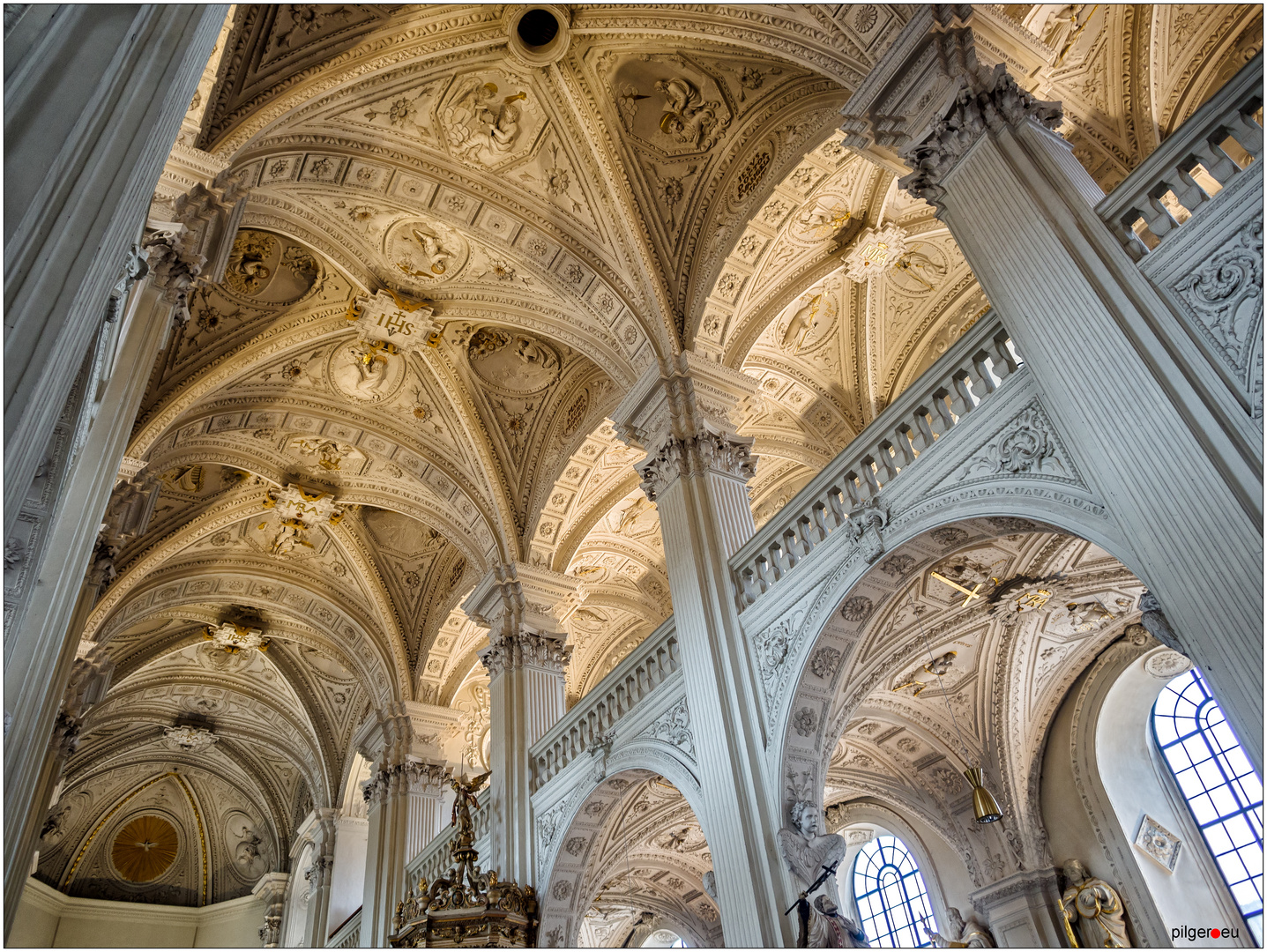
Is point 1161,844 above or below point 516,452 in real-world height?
below

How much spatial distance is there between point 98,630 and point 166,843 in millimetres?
12985

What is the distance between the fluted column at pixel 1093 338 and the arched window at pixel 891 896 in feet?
31.3

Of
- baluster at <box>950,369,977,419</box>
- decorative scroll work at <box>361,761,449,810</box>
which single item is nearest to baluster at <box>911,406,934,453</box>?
baluster at <box>950,369,977,419</box>

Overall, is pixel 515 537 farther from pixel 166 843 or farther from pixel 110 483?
pixel 166 843

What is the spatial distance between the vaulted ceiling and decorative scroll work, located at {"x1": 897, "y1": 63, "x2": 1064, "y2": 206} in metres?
0.88

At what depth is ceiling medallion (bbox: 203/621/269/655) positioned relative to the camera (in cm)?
2041

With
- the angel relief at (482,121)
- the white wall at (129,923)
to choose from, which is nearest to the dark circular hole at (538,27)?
the angel relief at (482,121)

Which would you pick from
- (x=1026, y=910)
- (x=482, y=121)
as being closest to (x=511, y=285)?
(x=482, y=121)

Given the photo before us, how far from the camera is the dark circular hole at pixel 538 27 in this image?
36.8 feet

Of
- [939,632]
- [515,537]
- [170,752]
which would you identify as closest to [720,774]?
[939,632]

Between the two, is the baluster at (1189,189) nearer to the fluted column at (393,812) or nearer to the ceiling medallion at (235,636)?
the fluted column at (393,812)

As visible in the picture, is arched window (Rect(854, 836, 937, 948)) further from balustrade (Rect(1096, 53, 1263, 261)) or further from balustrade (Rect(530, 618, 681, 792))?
balustrade (Rect(1096, 53, 1263, 261))

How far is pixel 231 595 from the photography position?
19406mm

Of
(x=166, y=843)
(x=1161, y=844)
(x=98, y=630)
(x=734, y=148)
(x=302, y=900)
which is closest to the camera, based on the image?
(x=1161, y=844)
